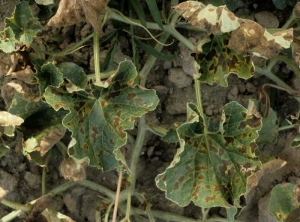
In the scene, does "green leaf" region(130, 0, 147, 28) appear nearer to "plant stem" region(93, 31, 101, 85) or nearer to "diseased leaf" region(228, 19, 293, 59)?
"plant stem" region(93, 31, 101, 85)

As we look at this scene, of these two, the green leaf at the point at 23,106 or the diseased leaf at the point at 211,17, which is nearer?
the diseased leaf at the point at 211,17

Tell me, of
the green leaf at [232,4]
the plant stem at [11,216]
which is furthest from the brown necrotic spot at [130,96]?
the plant stem at [11,216]

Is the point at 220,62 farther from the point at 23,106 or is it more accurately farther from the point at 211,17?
the point at 23,106

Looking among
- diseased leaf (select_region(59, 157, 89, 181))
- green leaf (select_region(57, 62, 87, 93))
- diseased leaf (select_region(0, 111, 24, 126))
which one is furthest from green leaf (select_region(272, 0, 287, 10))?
diseased leaf (select_region(0, 111, 24, 126))

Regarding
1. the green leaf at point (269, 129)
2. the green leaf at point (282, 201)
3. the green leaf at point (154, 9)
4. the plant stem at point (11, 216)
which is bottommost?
the green leaf at point (282, 201)

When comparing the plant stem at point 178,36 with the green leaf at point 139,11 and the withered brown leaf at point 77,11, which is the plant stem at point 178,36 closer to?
the green leaf at point 139,11

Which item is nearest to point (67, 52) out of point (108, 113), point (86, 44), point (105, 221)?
point (86, 44)

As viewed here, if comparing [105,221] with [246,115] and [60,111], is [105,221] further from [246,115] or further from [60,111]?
[246,115]
